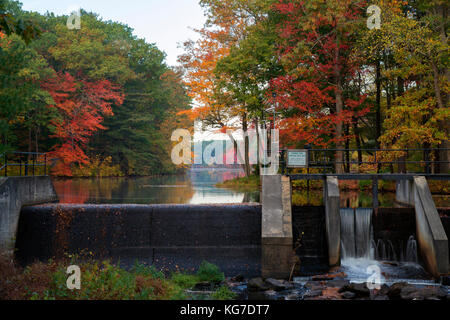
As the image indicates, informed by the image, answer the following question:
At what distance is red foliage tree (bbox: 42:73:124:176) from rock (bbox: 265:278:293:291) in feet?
87.3

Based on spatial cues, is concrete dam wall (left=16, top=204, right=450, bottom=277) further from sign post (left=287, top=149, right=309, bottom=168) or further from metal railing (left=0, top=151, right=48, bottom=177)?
metal railing (left=0, top=151, right=48, bottom=177)

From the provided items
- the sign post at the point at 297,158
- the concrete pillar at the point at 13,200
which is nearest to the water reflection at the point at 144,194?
the concrete pillar at the point at 13,200

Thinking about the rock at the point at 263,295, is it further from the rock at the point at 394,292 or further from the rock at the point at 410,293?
the rock at the point at 410,293

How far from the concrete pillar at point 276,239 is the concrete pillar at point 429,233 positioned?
448 centimetres

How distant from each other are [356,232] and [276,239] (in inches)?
161

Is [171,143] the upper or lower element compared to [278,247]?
upper

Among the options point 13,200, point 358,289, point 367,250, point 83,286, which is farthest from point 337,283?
point 13,200

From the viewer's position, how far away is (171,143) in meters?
59.8

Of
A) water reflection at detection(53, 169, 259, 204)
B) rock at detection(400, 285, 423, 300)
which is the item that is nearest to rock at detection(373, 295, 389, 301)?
rock at detection(400, 285, 423, 300)

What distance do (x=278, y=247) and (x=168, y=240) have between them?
4.07 m
